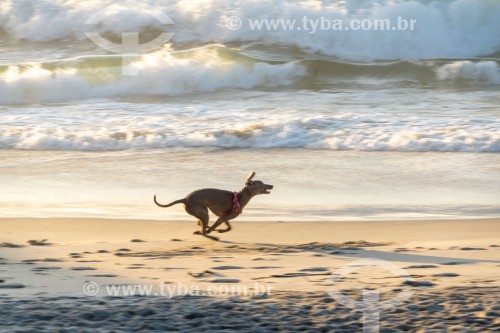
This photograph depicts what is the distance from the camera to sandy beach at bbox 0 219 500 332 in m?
4.55

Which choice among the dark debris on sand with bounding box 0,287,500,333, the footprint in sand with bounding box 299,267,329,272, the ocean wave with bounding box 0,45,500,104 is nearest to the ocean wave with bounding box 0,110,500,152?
the ocean wave with bounding box 0,45,500,104

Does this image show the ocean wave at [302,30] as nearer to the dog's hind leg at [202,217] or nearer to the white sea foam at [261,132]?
the white sea foam at [261,132]

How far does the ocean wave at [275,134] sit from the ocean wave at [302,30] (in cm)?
612

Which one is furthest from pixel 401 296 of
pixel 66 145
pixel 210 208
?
pixel 66 145

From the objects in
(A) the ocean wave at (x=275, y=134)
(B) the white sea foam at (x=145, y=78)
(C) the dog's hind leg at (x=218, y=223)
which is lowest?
(C) the dog's hind leg at (x=218, y=223)

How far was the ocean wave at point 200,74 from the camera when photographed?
16.0 m

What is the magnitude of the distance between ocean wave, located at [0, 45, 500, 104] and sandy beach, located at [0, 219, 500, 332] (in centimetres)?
876

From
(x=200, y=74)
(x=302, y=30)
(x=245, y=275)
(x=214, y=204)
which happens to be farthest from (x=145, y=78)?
(x=245, y=275)

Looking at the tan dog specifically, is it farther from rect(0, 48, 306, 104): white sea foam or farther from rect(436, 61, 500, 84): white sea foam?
rect(436, 61, 500, 84): white sea foam

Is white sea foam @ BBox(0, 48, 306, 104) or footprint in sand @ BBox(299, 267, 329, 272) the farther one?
white sea foam @ BBox(0, 48, 306, 104)

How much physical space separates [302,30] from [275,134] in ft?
25.7

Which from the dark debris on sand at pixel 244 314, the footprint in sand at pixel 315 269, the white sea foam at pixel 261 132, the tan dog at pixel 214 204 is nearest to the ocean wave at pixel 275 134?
the white sea foam at pixel 261 132

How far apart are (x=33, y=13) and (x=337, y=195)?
13.8m

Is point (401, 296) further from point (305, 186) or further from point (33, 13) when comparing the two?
point (33, 13)
